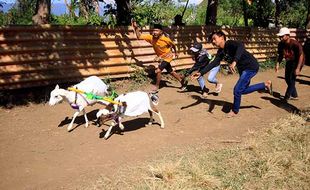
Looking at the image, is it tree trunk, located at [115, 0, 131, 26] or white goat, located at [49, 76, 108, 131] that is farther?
tree trunk, located at [115, 0, 131, 26]

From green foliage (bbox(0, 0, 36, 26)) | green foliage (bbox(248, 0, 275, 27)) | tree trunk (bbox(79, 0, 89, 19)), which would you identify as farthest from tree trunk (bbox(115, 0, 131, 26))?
green foliage (bbox(0, 0, 36, 26))

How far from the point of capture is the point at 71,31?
1065 cm

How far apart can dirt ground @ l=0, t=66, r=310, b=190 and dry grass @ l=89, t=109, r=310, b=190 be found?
1.30ft

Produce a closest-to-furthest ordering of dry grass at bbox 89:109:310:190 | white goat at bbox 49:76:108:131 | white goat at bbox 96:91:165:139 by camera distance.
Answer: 1. dry grass at bbox 89:109:310:190
2. white goat at bbox 96:91:165:139
3. white goat at bbox 49:76:108:131

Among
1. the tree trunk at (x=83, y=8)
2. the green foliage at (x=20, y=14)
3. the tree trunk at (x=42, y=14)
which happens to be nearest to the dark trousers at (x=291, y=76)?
the tree trunk at (x=42, y=14)

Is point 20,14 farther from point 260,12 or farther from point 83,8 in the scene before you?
point 260,12

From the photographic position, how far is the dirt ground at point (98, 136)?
6102 millimetres

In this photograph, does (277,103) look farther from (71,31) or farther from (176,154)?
(71,31)

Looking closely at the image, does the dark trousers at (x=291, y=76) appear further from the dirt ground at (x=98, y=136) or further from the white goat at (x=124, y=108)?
the white goat at (x=124, y=108)

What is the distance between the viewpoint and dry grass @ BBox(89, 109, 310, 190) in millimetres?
5629

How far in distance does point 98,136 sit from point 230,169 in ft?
8.99

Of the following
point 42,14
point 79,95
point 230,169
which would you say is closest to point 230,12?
point 42,14

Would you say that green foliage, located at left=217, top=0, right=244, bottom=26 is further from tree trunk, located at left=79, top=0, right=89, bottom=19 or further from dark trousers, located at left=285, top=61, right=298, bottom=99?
dark trousers, located at left=285, top=61, right=298, bottom=99

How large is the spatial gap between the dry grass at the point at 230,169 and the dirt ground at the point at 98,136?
15.5 inches
